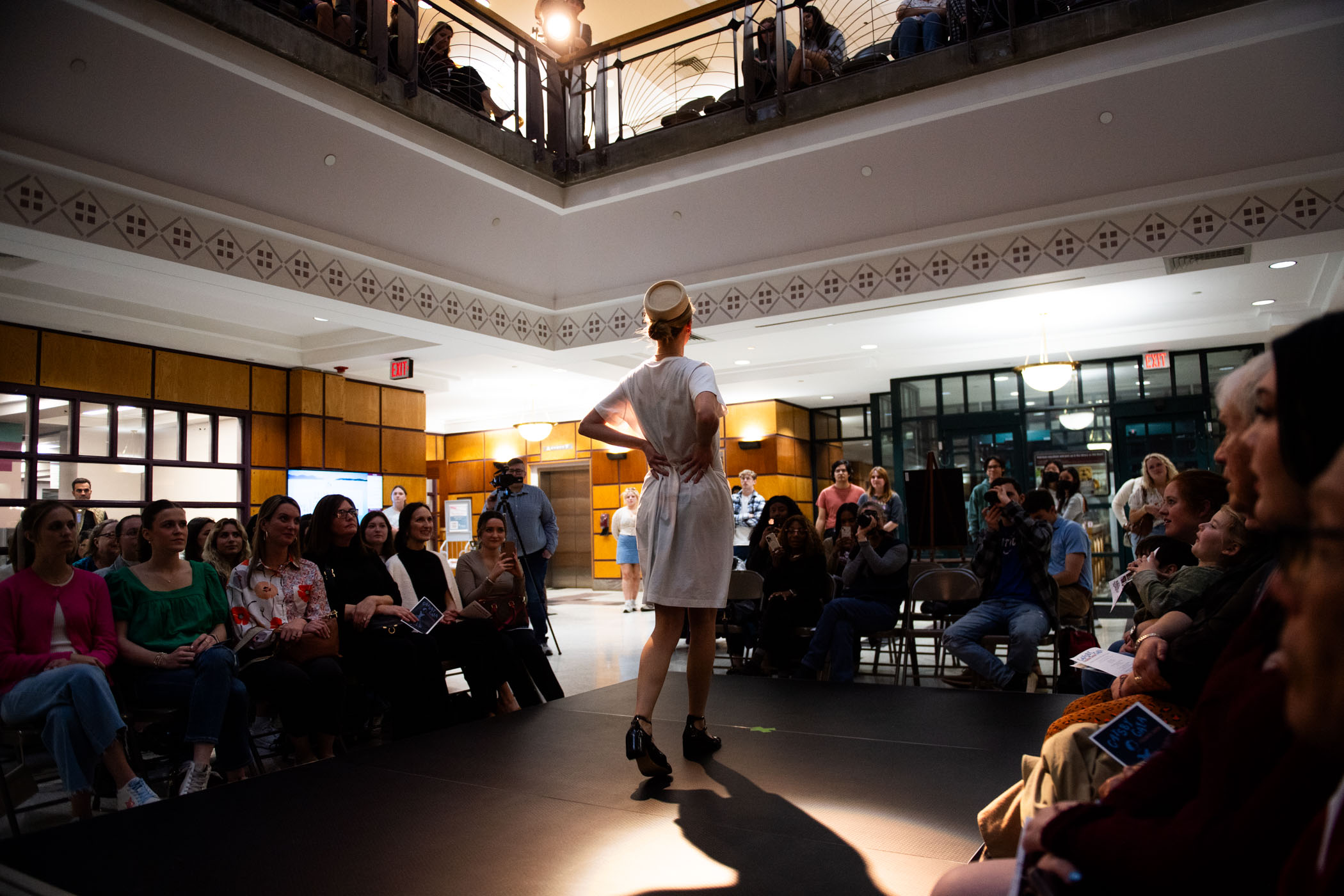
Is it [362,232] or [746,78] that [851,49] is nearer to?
[746,78]

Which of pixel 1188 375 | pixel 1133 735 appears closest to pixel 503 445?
pixel 1188 375

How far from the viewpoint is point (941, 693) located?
366 centimetres

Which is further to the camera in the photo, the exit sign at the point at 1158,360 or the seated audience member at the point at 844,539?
the exit sign at the point at 1158,360

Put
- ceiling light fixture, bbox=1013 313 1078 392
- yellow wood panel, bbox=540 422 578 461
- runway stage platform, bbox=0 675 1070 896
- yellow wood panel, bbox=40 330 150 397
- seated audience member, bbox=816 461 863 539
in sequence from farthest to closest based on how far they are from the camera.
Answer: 1. yellow wood panel, bbox=540 422 578 461
2. ceiling light fixture, bbox=1013 313 1078 392
3. yellow wood panel, bbox=40 330 150 397
4. seated audience member, bbox=816 461 863 539
5. runway stage platform, bbox=0 675 1070 896

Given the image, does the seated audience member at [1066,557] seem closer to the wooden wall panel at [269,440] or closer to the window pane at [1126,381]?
the window pane at [1126,381]

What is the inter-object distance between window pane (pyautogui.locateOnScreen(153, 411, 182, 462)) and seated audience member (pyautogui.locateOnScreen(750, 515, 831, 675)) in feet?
22.5

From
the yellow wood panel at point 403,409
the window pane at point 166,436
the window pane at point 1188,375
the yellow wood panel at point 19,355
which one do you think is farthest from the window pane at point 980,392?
the yellow wood panel at point 19,355

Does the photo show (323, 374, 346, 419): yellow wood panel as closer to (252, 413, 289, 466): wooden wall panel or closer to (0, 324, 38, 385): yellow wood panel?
(252, 413, 289, 466): wooden wall panel

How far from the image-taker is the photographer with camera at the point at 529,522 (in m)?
6.43

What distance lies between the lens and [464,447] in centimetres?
1562

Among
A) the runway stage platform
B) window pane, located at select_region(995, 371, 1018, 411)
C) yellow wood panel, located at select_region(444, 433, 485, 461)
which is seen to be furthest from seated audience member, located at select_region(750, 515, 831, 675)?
yellow wood panel, located at select_region(444, 433, 485, 461)

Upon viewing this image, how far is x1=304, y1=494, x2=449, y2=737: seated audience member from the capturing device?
3.71 metres

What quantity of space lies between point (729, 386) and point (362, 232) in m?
6.38

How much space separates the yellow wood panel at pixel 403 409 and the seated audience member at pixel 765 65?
6775mm
